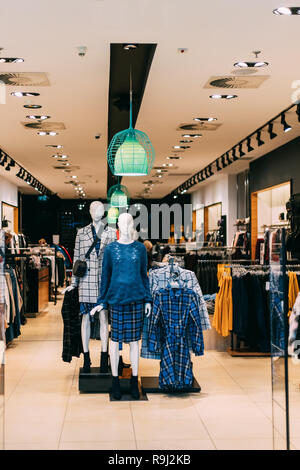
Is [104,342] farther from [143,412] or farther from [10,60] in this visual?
[10,60]

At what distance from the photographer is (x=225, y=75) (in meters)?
6.45

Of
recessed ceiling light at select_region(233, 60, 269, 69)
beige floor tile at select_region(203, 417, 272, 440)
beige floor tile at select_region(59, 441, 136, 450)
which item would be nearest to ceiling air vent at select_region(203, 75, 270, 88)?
recessed ceiling light at select_region(233, 60, 269, 69)

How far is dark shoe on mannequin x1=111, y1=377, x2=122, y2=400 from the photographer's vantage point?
4.95 metres

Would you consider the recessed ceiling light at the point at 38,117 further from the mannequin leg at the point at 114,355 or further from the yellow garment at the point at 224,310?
the mannequin leg at the point at 114,355

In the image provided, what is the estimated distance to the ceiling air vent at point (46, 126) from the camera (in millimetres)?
9094

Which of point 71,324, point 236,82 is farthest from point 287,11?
point 71,324

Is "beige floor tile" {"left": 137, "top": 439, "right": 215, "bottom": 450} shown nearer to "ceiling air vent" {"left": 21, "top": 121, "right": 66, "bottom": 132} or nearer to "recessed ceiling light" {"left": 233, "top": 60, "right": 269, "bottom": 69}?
"recessed ceiling light" {"left": 233, "top": 60, "right": 269, "bottom": 69}

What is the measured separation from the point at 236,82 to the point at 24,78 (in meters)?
2.45

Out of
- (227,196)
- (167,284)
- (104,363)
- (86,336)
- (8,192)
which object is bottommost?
(104,363)

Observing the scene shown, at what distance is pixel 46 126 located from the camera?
932 centimetres

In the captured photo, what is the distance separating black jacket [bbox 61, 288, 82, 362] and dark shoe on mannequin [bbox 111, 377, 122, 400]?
696 mm

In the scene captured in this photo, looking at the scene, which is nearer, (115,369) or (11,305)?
(115,369)

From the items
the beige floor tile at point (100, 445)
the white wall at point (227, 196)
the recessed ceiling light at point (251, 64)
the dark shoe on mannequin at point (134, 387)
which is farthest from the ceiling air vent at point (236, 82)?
the white wall at point (227, 196)
